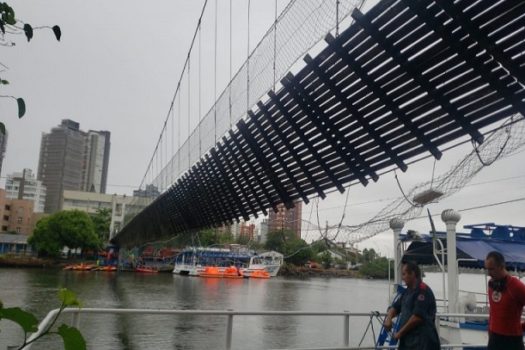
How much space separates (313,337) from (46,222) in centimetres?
6191

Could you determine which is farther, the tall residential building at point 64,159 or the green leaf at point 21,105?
the tall residential building at point 64,159

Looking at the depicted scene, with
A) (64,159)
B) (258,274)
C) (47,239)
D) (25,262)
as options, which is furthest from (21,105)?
(64,159)

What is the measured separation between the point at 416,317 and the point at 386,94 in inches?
83.8

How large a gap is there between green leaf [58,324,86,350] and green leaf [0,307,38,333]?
0.08 m

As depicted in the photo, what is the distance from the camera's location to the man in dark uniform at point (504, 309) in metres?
4.11

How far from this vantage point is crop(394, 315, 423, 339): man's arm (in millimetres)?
4441

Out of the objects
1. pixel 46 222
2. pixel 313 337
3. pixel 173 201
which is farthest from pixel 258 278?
pixel 173 201

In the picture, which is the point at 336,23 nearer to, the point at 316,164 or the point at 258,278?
the point at 316,164

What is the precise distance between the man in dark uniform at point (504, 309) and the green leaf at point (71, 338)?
152 inches

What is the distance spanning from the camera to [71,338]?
129 cm

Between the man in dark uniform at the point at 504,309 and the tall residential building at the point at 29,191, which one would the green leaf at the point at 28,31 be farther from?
the tall residential building at the point at 29,191

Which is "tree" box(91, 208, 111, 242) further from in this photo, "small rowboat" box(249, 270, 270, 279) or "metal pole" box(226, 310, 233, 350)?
"metal pole" box(226, 310, 233, 350)

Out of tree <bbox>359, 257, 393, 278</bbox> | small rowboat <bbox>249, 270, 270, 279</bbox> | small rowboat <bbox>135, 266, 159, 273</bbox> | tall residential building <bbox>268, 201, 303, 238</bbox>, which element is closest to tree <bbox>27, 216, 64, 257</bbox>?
small rowboat <bbox>135, 266, 159, 273</bbox>

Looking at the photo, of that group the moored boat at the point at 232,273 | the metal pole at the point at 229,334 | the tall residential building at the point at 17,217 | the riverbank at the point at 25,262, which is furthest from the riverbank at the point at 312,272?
the metal pole at the point at 229,334
